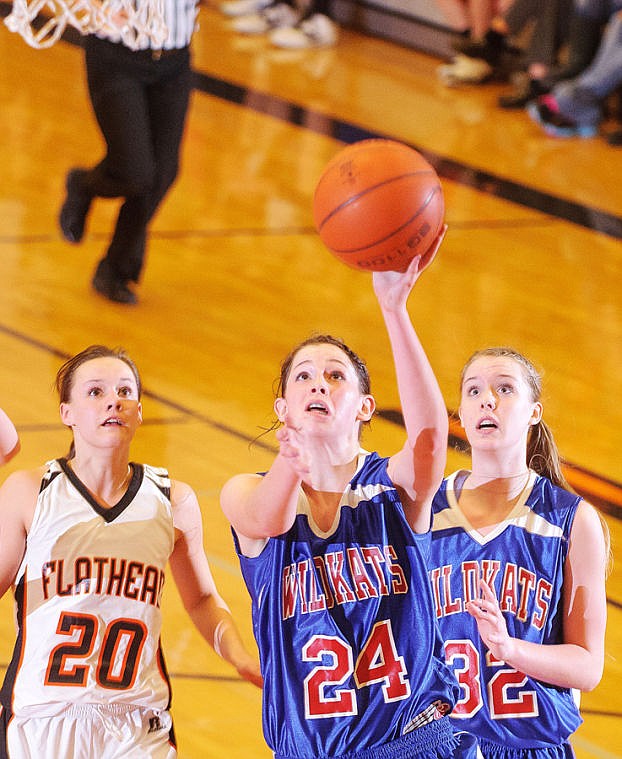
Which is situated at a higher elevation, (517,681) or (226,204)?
(517,681)

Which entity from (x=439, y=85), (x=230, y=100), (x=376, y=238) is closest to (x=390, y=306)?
(x=376, y=238)

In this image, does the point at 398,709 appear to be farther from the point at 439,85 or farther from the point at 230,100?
the point at 439,85

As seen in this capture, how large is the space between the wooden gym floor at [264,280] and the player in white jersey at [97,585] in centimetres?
86

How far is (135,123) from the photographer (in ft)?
21.6

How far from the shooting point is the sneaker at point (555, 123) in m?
10.2

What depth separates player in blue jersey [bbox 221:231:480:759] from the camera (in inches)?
121

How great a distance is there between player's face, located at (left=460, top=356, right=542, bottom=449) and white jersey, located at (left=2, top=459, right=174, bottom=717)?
789 millimetres

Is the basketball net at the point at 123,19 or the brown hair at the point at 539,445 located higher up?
the brown hair at the point at 539,445

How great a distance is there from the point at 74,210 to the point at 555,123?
15.2ft

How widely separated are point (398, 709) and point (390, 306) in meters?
0.90

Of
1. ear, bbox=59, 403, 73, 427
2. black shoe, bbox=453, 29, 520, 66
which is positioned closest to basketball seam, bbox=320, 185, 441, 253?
ear, bbox=59, 403, 73, 427

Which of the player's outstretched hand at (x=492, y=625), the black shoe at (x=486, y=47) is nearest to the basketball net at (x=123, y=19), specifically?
the player's outstretched hand at (x=492, y=625)

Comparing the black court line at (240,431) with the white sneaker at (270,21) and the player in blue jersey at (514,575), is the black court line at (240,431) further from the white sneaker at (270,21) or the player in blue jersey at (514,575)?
the white sneaker at (270,21)

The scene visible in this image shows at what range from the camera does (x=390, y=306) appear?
122 inches
